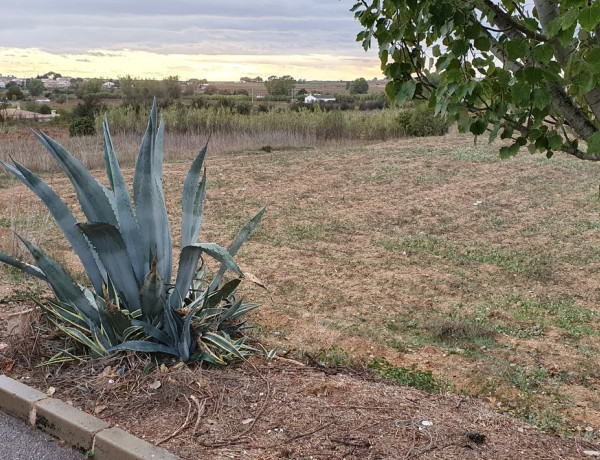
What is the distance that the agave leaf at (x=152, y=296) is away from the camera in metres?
3.83

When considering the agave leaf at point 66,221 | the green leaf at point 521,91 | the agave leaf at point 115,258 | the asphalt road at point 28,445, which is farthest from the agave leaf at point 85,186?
the green leaf at point 521,91

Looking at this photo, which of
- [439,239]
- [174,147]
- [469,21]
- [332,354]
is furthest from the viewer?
[174,147]

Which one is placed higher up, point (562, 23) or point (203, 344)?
point (562, 23)

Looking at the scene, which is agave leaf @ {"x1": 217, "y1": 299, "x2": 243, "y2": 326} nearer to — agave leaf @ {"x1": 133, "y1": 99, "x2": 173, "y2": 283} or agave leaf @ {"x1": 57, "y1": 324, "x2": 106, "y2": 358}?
agave leaf @ {"x1": 133, "y1": 99, "x2": 173, "y2": 283}

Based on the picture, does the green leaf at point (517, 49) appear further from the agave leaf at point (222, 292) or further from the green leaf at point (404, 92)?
the agave leaf at point (222, 292)

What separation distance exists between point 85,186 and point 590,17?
316 cm

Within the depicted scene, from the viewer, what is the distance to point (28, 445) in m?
3.47

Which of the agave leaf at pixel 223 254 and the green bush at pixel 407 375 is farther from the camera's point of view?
the green bush at pixel 407 375

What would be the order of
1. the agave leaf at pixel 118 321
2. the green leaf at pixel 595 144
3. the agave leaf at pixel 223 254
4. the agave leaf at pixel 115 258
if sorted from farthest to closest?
the agave leaf at pixel 118 321, the agave leaf at pixel 115 258, the agave leaf at pixel 223 254, the green leaf at pixel 595 144

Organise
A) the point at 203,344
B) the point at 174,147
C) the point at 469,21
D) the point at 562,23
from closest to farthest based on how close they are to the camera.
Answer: the point at 562,23
the point at 469,21
the point at 203,344
the point at 174,147

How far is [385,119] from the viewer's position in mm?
23922

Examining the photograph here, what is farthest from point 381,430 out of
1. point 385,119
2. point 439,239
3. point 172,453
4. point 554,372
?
point 385,119

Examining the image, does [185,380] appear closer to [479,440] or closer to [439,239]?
[479,440]

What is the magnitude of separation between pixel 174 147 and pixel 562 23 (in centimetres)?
1778
